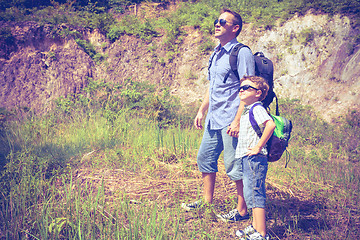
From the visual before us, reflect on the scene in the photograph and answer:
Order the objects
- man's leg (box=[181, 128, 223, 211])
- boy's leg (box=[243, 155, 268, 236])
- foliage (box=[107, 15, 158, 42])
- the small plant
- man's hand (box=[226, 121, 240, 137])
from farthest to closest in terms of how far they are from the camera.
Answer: foliage (box=[107, 15, 158, 42]), the small plant, man's leg (box=[181, 128, 223, 211]), man's hand (box=[226, 121, 240, 137]), boy's leg (box=[243, 155, 268, 236])

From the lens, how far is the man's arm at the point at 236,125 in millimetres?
2747

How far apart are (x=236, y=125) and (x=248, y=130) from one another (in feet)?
0.63

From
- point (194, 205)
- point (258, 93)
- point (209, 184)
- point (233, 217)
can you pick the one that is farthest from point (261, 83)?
point (194, 205)

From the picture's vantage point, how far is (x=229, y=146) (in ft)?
9.70

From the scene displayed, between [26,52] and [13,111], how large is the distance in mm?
4072

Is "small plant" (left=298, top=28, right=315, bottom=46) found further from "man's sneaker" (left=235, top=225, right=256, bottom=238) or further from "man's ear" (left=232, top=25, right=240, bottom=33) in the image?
"man's sneaker" (left=235, top=225, right=256, bottom=238)

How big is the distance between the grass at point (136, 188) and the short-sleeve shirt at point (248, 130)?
2.86 feet

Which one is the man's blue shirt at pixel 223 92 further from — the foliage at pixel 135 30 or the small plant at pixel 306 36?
the foliage at pixel 135 30

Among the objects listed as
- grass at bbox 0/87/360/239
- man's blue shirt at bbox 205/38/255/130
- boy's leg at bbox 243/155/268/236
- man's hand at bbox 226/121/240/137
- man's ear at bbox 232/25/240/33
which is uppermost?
man's ear at bbox 232/25/240/33

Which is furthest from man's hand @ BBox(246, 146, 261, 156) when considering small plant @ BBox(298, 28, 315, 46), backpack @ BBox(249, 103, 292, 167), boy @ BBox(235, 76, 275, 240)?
small plant @ BBox(298, 28, 315, 46)

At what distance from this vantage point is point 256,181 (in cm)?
256

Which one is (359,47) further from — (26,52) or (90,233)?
(26,52)

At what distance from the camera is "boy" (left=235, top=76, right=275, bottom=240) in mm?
2486

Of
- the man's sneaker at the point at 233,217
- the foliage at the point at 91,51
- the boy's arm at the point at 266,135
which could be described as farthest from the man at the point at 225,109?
the foliage at the point at 91,51
